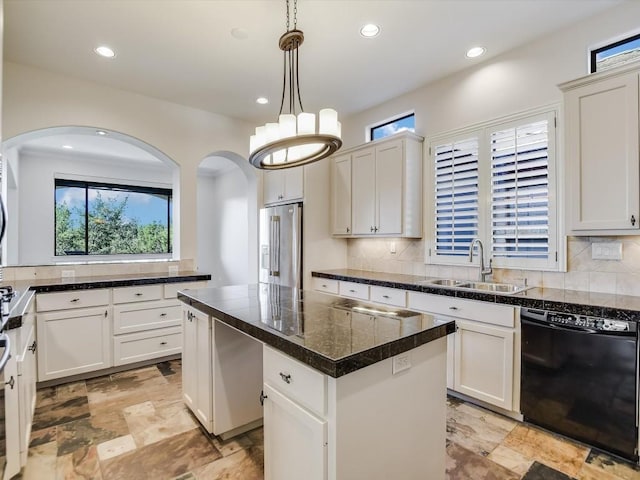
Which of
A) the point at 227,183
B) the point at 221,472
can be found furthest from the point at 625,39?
the point at 227,183

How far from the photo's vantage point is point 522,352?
89.4 inches

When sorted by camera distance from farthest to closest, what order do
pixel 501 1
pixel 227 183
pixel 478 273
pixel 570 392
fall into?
pixel 227 183
pixel 478 273
pixel 501 1
pixel 570 392

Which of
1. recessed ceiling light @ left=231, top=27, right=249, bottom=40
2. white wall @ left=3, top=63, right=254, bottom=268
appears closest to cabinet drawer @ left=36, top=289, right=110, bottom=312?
white wall @ left=3, top=63, right=254, bottom=268

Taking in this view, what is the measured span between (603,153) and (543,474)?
6.57 ft

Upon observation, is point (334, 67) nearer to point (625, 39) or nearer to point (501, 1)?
point (501, 1)

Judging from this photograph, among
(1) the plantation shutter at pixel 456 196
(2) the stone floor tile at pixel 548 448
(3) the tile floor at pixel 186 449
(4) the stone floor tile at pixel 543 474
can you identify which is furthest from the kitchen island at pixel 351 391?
(1) the plantation shutter at pixel 456 196

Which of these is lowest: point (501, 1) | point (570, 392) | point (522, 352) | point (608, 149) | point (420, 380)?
point (570, 392)

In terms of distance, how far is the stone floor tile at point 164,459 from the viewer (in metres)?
1.85

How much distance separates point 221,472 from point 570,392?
218 cm

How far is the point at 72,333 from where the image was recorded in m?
2.96

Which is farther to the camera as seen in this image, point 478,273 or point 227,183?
point 227,183

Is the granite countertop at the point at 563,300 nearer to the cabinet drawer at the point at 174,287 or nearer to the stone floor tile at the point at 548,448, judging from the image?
the stone floor tile at the point at 548,448

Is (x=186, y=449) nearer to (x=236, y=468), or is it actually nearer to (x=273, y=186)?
(x=236, y=468)

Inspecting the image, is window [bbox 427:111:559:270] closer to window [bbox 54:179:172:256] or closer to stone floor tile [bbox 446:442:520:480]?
stone floor tile [bbox 446:442:520:480]
